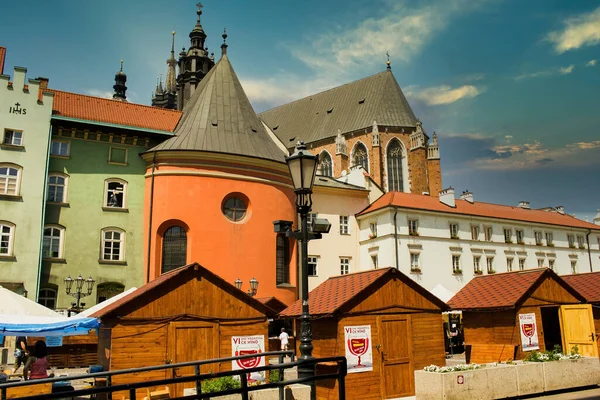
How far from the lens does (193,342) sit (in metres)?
13.0

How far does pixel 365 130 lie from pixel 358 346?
160ft

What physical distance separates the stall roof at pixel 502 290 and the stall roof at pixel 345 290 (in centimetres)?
234

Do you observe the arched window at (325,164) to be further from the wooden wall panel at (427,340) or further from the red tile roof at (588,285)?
the wooden wall panel at (427,340)

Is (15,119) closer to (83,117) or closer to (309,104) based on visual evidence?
(83,117)

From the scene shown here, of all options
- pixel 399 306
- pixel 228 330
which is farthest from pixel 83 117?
pixel 399 306

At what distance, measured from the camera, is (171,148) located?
27.9m

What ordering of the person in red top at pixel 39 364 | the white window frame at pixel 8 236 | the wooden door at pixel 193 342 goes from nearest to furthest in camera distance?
the person in red top at pixel 39 364 → the wooden door at pixel 193 342 → the white window frame at pixel 8 236

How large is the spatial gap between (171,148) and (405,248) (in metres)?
18.7

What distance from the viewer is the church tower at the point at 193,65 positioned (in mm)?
47094

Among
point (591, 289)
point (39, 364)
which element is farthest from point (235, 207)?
point (39, 364)

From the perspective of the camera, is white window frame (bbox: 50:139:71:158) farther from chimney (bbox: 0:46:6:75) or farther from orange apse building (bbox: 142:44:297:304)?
chimney (bbox: 0:46:6:75)

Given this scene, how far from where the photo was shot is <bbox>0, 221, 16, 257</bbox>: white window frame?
79.0ft

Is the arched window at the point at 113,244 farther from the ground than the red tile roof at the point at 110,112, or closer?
closer

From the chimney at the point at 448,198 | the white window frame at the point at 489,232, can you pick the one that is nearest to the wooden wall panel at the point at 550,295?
the chimney at the point at 448,198
